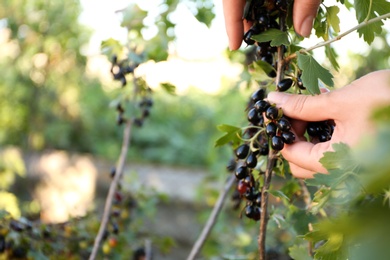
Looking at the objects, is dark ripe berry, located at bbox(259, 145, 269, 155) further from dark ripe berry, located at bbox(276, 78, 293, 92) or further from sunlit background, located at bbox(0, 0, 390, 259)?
sunlit background, located at bbox(0, 0, 390, 259)

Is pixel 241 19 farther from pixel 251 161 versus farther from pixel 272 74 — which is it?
pixel 251 161

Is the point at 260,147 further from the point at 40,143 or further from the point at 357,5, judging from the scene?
the point at 40,143

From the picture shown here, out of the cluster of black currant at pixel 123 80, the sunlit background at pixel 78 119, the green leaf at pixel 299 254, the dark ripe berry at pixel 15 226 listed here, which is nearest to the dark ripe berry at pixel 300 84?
the green leaf at pixel 299 254

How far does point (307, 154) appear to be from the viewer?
0.66 meters

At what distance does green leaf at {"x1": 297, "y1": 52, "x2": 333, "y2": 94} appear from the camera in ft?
2.21

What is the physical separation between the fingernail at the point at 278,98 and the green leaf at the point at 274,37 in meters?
0.07

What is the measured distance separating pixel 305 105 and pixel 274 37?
107mm

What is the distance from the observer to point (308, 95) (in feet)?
2.24

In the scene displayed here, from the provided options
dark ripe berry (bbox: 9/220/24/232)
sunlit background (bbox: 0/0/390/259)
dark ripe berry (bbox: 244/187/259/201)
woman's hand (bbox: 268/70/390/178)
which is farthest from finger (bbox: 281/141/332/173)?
sunlit background (bbox: 0/0/390/259)

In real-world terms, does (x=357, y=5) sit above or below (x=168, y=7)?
above

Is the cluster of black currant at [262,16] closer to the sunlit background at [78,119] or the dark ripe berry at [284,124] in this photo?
the dark ripe berry at [284,124]

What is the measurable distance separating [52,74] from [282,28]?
9.97 feet

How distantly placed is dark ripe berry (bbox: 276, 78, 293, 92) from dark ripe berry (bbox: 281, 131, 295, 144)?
2.9 inches

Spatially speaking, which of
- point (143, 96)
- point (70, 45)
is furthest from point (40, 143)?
point (143, 96)
